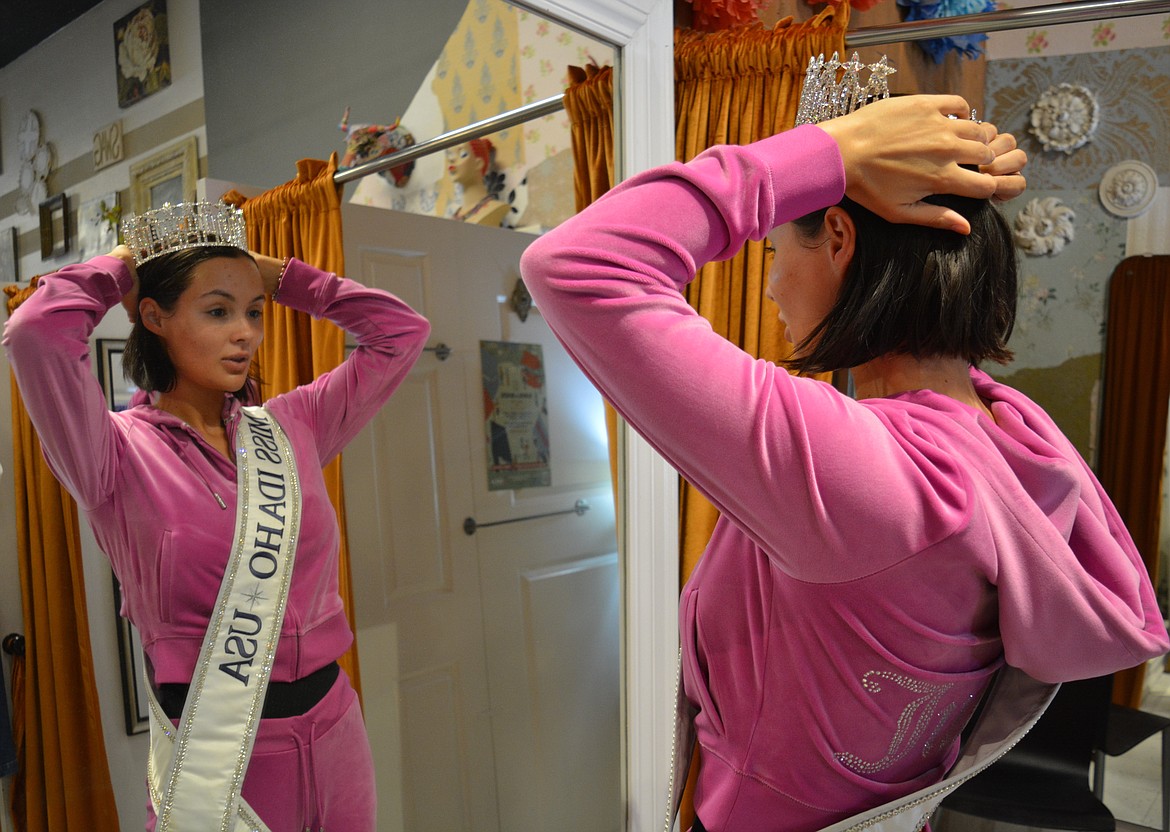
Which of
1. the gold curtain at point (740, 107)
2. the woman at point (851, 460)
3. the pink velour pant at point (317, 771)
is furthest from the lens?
the gold curtain at point (740, 107)

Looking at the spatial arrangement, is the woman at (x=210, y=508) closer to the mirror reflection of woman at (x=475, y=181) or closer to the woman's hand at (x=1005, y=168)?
the mirror reflection of woman at (x=475, y=181)

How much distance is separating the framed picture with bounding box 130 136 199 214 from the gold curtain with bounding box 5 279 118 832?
0.42 ft

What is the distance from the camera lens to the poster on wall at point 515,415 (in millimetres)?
1265

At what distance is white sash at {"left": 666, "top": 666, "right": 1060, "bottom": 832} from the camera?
0.63m

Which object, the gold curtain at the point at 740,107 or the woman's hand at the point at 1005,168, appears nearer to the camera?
the woman's hand at the point at 1005,168

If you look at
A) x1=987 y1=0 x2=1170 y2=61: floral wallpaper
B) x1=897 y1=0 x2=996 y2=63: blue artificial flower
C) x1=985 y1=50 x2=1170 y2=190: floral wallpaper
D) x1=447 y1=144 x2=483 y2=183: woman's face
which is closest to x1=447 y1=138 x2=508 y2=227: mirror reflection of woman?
x1=447 y1=144 x2=483 y2=183: woman's face

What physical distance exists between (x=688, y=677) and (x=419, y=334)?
61 centimetres

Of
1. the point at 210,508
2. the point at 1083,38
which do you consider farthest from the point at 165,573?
the point at 1083,38

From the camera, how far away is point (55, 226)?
0.71m

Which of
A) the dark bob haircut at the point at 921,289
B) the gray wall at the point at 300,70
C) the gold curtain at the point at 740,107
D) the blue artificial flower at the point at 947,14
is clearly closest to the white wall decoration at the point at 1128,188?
the blue artificial flower at the point at 947,14

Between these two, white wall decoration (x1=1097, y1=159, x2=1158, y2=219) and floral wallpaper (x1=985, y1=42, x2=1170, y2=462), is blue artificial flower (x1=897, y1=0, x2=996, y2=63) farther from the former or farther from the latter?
white wall decoration (x1=1097, y1=159, x2=1158, y2=219)

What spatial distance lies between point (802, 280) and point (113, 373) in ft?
1.86

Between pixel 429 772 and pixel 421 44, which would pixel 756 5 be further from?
pixel 429 772

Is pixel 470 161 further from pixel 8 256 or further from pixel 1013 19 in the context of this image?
pixel 1013 19
